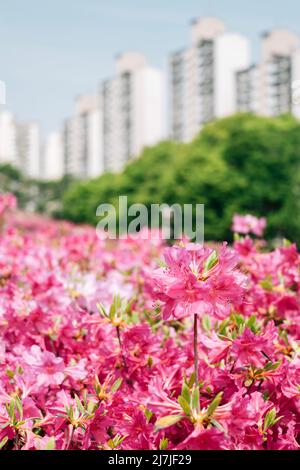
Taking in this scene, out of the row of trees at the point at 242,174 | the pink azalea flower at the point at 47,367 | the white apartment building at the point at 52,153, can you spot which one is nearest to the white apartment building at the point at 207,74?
the row of trees at the point at 242,174

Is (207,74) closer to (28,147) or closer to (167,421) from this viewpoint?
(28,147)

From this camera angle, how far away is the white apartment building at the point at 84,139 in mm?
87188

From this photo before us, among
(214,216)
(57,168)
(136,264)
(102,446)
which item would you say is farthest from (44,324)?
(57,168)

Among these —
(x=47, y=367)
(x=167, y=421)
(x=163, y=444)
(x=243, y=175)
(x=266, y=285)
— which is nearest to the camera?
(x=167, y=421)

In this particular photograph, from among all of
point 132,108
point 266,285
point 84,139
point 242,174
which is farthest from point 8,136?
point 266,285

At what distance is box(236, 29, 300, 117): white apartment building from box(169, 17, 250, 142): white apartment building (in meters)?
1.17

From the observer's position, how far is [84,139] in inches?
3541

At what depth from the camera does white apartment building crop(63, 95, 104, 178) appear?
87.2m

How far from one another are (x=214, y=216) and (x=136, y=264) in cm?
2322

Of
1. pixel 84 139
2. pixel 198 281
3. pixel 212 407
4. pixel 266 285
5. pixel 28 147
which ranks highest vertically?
pixel 28 147

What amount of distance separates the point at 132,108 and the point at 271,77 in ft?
63.9

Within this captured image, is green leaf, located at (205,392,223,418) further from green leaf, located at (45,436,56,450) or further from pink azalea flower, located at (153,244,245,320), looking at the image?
green leaf, located at (45,436,56,450)

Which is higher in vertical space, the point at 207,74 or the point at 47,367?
the point at 207,74

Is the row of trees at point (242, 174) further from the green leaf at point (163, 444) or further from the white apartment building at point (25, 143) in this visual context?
the white apartment building at point (25, 143)
